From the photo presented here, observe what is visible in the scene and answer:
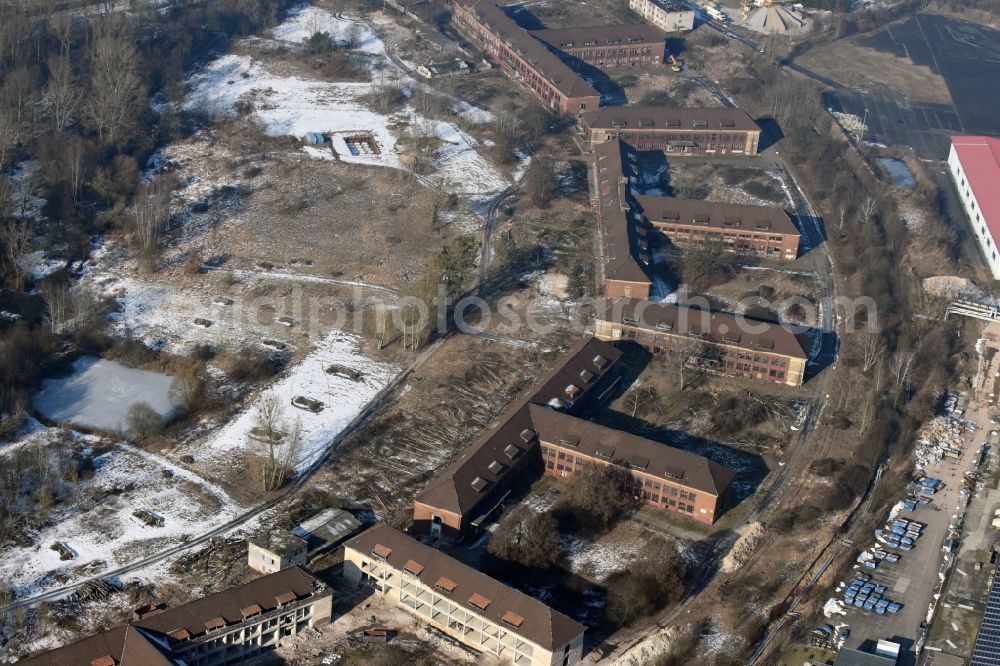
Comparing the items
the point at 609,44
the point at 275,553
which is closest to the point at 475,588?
the point at 275,553

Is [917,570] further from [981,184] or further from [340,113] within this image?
[340,113]

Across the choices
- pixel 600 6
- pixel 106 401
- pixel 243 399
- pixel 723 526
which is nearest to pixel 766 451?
pixel 723 526

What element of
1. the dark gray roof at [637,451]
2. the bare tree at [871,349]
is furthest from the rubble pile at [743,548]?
the bare tree at [871,349]

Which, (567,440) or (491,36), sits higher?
(491,36)

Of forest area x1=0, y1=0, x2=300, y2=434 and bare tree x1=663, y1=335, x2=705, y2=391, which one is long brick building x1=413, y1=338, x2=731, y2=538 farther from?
forest area x1=0, y1=0, x2=300, y2=434

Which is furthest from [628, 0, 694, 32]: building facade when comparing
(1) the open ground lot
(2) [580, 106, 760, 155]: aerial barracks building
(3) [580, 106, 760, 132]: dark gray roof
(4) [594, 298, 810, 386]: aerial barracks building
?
(4) [594, 298, 810, 386]: aerial barracks building

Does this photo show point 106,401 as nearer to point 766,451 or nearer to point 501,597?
point 501,597
